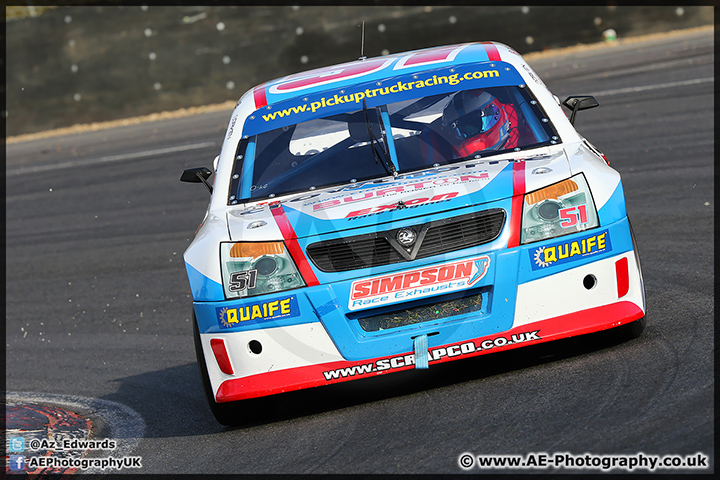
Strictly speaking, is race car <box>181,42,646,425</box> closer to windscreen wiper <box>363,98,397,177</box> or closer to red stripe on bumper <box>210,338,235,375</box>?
red stripe on bumper <box>210,338,235,375</box>

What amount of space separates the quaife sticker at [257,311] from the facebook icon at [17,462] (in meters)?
1.19

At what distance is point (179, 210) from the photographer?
36.8ft

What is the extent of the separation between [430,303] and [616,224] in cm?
89

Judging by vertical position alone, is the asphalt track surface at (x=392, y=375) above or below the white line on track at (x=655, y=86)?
above

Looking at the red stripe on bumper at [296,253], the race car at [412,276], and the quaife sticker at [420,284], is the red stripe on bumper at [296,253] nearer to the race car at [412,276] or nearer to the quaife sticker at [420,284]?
the race car at [412,276]

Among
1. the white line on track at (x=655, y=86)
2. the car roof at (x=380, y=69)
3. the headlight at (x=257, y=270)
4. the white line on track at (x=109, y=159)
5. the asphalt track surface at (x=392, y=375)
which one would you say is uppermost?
Result: the car roof at (x=380, y=69)

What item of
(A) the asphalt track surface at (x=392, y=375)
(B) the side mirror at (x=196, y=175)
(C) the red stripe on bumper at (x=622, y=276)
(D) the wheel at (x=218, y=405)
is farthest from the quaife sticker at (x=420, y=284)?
(B) the side mirror at (x=196, y=175)

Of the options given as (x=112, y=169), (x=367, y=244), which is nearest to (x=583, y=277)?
Answer: (x=367, y=244)

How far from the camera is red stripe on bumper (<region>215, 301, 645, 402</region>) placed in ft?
14.4

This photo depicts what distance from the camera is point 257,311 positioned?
4.43m

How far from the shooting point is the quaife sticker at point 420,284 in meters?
4.33

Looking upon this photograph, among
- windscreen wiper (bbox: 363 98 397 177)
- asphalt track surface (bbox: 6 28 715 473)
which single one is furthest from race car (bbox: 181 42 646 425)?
windscreen wiper (bbox: 363 98 397 177)
